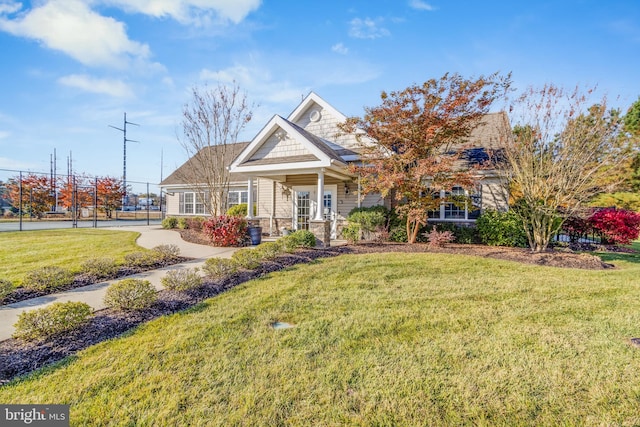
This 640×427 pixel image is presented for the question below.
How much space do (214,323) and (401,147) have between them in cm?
879

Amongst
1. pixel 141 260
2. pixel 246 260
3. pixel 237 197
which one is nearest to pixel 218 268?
pixel 246 260

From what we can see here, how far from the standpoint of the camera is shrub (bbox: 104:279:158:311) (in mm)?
4299

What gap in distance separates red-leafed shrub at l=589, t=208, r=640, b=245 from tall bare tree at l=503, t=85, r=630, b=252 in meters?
3.71

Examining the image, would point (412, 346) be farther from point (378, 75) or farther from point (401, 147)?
point (378, 75)

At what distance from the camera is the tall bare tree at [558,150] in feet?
28.5

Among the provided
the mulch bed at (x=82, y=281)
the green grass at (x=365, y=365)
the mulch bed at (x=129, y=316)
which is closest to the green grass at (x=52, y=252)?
the mulch bed at (x=82, y=281)

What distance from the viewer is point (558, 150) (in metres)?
9.20

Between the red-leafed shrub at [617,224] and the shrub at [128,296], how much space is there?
15.9 m

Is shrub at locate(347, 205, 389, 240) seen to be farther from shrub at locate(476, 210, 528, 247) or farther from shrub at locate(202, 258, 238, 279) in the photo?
shrub at locate(202, 258, 238, 279)

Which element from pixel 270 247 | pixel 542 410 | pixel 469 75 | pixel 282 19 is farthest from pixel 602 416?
pixel 282 19

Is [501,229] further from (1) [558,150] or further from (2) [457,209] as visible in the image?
(1) [558,150]

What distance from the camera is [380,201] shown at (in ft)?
41.3

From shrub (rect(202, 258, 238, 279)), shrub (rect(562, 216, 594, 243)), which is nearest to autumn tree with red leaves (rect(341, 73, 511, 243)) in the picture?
shrub (rect(202, 258, 238, 279))

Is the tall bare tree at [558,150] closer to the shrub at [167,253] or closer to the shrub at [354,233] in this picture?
the shrub at [354,233]
